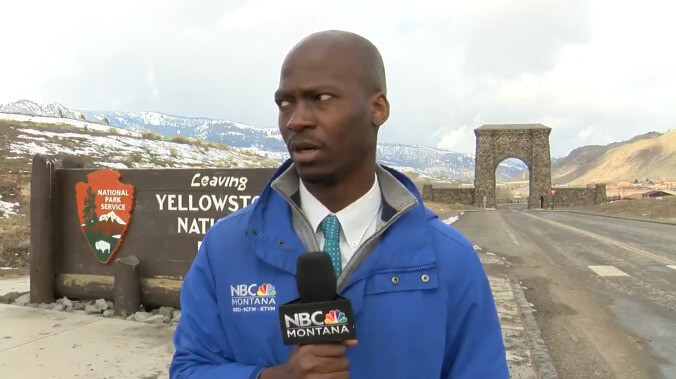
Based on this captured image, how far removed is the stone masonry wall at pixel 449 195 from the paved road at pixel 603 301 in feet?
148

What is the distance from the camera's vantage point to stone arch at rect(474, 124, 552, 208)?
6300 cm

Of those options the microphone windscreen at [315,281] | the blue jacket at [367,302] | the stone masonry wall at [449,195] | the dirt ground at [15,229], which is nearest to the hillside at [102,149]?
the dirt ground at [15,229]

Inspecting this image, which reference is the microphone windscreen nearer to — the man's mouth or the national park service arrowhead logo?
the man's mouth

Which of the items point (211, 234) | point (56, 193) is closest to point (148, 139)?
point (56, 193)

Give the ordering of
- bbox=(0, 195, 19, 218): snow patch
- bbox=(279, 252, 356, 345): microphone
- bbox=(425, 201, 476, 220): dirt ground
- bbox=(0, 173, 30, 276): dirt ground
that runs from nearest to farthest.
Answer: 1. bbox=(279, 252, 356, 345): microphone
2. bbox=(0, 173, 30, 276): dirt ground
3. bbox=(0, 195, 19, 218): snow patch
4. bbox=(425, 201, 476, 220): dirt ground

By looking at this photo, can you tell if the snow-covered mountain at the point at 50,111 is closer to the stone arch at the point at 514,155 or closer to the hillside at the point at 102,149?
the hillside at the point at 102,149

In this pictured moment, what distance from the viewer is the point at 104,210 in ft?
21.1

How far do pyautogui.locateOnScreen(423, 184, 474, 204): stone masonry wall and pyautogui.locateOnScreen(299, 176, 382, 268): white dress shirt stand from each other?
58395 millimetres

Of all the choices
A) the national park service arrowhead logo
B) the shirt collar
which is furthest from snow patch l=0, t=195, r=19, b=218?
the shirt collar

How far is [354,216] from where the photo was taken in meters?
1.50

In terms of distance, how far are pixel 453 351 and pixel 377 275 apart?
0.33 m

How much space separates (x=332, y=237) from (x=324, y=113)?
1.12ft

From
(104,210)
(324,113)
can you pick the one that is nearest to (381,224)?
(324,113)

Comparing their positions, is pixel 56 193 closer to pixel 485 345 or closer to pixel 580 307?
pixel 485 345
